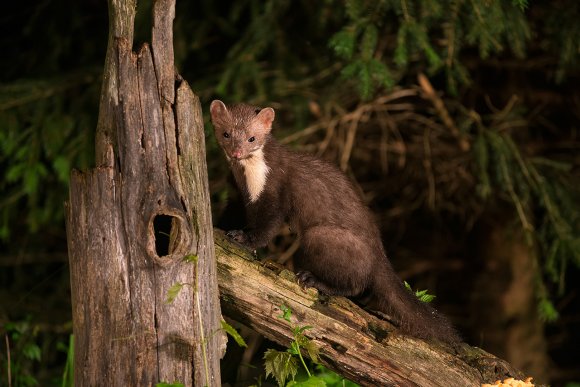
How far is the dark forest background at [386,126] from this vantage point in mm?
5594

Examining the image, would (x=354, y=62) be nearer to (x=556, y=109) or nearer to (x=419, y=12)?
(x=419, y=12)

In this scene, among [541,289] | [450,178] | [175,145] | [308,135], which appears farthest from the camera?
[450,178]

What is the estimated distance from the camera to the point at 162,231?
3727 millimetres

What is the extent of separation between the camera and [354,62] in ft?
17.0

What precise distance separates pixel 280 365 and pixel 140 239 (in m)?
0.91

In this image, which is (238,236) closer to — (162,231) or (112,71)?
(162,231)

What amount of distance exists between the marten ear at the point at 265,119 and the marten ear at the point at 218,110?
0.19 metres

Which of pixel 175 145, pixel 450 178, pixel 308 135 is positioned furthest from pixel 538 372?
pixel 175 145

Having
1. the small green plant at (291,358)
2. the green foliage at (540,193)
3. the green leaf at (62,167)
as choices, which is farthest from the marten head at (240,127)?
the green foliage at (540,193)

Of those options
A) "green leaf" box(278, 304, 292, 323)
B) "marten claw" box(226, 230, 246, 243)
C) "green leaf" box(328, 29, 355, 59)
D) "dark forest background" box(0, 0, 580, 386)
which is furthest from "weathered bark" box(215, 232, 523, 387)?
"green leaf" box(328, 29, 355, 59)

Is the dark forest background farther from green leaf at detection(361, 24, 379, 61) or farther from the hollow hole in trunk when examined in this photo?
the hollow hole in trunk

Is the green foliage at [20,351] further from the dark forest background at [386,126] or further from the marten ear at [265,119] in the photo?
the marten ear at [265,119]

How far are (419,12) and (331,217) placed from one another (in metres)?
1.75

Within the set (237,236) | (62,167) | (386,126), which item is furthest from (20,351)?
(386,126)
